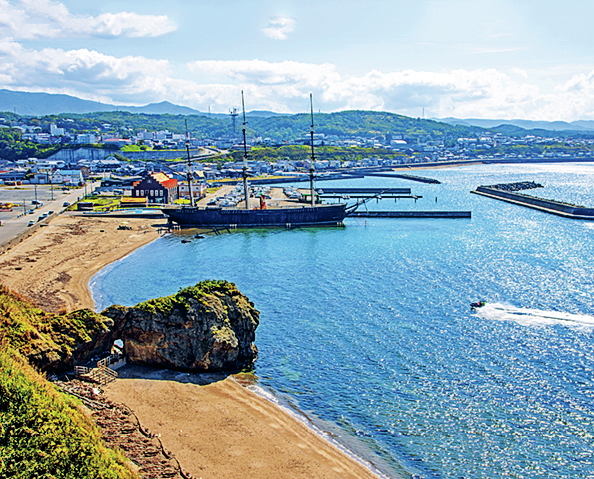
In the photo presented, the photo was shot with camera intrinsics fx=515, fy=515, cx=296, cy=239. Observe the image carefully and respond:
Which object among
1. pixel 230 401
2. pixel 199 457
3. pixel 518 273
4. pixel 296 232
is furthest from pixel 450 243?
pixel 199 457

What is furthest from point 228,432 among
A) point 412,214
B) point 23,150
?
point 23,150

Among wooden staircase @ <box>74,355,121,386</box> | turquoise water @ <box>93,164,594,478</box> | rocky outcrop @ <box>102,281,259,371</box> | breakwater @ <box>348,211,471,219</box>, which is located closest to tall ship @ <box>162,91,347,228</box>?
breakwater @ <box>348,211,471,219</box>

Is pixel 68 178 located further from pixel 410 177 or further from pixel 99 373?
pixel 99 373

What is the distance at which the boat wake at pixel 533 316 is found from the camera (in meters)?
36.2

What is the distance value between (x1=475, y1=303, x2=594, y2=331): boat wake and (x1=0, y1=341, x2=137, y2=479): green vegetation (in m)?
28.4

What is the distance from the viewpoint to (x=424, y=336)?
3434 centimetres

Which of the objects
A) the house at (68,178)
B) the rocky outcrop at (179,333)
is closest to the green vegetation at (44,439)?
the rocky outcrop at (179,333)

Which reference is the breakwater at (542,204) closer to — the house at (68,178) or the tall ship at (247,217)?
the tall ship at (247,217)

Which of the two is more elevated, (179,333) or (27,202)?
(27,202)

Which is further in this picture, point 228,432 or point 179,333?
point 179,333

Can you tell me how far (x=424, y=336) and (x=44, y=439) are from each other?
79.9ft

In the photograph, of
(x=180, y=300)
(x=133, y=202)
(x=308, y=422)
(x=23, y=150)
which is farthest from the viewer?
(x=23, y=150)

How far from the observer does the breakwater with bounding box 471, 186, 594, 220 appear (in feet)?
284

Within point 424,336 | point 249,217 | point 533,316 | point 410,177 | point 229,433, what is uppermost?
point 410,177
